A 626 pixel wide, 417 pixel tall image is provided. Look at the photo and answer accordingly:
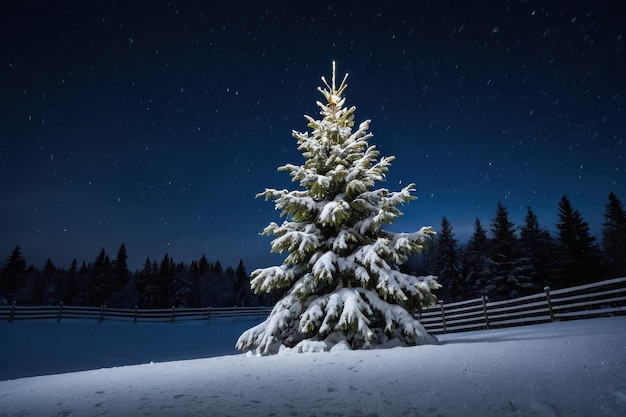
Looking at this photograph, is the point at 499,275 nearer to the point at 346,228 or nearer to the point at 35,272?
the point at 346,228

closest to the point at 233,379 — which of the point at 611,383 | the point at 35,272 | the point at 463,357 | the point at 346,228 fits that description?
the point at 463,357

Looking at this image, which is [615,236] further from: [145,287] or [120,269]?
[120,269]

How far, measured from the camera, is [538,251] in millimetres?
33281

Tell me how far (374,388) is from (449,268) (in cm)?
4011

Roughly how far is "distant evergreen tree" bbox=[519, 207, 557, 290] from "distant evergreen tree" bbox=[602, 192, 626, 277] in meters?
4.66

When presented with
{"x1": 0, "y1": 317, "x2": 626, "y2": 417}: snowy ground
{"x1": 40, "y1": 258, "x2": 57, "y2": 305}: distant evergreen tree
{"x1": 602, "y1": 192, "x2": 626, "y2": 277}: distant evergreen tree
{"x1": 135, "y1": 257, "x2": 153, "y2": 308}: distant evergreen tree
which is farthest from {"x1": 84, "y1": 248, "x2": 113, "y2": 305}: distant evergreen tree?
{"x1": 602, "y1": 192, "x2": 626, "y2": 277}: distant evergreen tree

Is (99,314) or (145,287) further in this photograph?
(145,287)

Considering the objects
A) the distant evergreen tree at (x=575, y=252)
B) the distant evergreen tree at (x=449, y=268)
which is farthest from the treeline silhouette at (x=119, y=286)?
the distant evergreen tree at (x=575, y=252)

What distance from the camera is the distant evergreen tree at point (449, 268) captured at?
4066 cm

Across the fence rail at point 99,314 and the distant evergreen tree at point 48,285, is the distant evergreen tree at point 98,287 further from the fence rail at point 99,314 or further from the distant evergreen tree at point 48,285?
the fence rail at point 99,314

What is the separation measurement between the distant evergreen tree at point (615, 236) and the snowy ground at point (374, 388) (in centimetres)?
3317

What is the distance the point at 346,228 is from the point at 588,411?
7513 millimetres

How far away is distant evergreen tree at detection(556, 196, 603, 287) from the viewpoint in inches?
1163

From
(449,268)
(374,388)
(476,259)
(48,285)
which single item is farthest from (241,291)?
(374,388)
